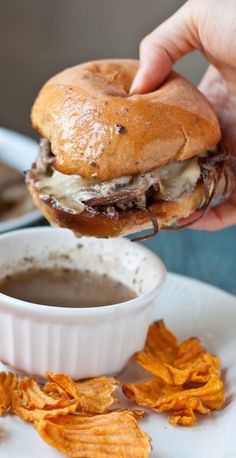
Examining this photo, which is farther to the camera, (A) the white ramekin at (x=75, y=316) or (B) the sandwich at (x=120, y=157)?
(A) the white ramekin at (x=75, y=316)

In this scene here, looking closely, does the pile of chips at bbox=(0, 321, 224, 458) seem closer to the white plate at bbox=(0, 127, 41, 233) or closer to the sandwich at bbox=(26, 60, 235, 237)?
the sandwich at bbox=(26, 60, 235, 237)

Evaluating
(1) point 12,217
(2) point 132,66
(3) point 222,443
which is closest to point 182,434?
(3) point 222,443

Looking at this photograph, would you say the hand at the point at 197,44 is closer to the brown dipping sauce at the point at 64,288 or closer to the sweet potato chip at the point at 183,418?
the brown dipping sauce at the point at 64,288

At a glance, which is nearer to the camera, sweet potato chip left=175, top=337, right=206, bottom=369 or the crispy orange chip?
the crispy orange chip

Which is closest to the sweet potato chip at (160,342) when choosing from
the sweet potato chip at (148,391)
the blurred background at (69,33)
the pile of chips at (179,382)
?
the pile of chips at (179,382)

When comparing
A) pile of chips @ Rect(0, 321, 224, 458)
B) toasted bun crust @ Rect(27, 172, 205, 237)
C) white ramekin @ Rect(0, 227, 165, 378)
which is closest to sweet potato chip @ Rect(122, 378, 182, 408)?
pile of chips @ Rect(0, 321, 224, 458)

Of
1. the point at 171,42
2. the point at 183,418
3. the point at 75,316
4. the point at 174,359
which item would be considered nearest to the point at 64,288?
the point at 75,316
